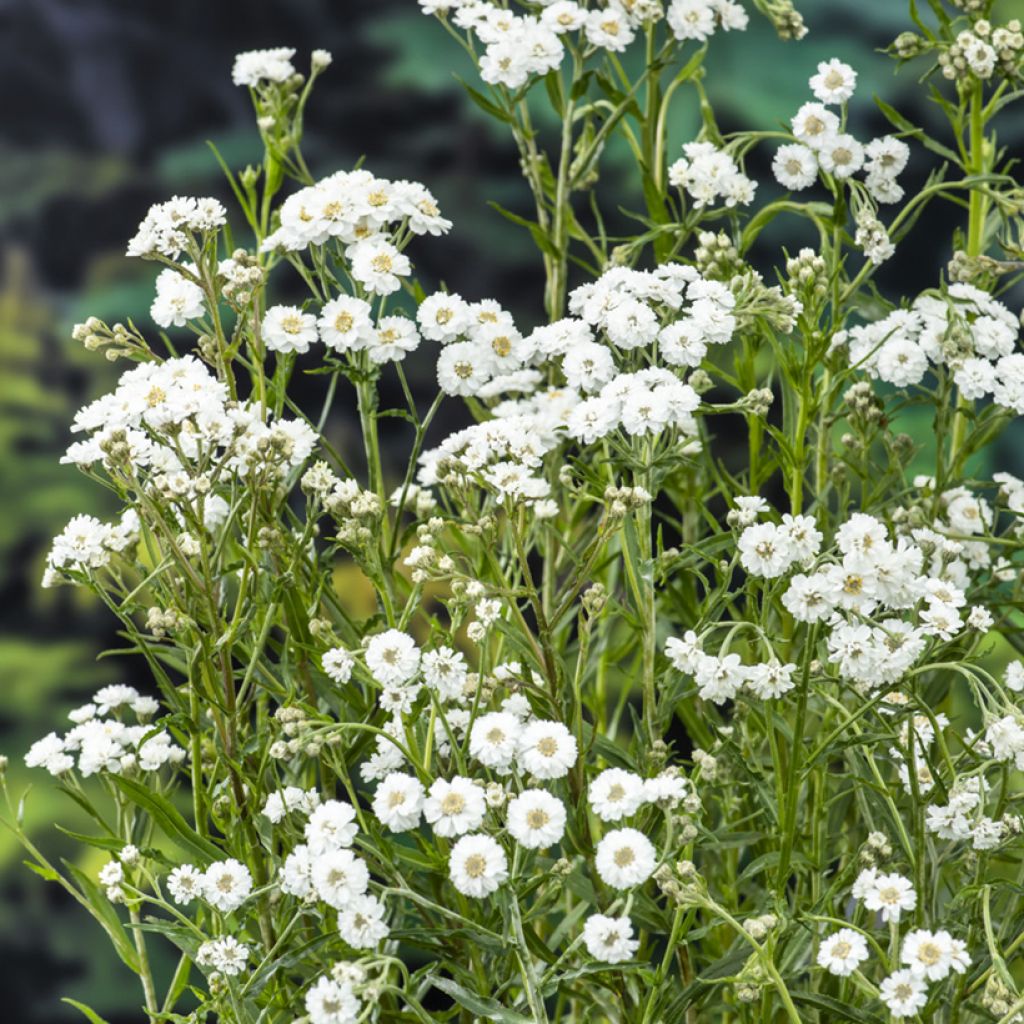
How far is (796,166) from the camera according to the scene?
2.62 feet

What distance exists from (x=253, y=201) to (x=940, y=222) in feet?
4.30

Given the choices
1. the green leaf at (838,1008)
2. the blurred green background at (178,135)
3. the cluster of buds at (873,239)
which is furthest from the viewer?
the blurred green background at (178,135)

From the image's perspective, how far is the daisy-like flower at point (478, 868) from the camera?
58 cm

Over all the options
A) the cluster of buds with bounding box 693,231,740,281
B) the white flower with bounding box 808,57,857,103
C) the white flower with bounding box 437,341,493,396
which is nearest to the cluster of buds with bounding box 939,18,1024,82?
the white flower with bounding box 808,57,857,103

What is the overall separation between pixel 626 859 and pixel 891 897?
0.11 meters

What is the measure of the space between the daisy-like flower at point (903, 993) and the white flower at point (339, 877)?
0.71 ft

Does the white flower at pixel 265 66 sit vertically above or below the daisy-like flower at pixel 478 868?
above

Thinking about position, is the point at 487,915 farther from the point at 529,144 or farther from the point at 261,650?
the point at 529,144

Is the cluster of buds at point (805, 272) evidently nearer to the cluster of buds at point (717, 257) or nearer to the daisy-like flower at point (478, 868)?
the cluster of buds at point (717, 257)

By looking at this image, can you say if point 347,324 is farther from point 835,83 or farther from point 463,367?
point 835,83

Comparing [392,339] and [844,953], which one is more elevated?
[392,339]

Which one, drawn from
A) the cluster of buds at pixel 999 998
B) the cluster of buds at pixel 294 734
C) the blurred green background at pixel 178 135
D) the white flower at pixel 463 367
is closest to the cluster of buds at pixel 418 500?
the white flower at pixel 463 367

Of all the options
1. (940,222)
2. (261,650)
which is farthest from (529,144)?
(940,222)

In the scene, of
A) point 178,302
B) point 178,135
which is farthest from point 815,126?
point 178,135
